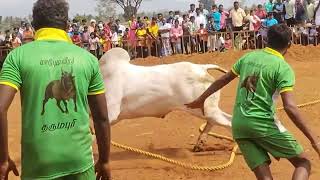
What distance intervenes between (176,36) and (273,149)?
15.5 metres

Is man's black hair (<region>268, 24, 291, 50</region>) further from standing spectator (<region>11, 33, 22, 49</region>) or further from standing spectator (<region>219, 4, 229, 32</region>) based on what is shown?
Answer: standing spectator (<region>11, 33, 22, 49</region>)

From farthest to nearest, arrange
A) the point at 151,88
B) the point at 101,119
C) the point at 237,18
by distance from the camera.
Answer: the point at 237,18
the point at 151,88
the point at 101,119

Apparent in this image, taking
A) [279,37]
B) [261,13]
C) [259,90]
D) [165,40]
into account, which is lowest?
[165,40]

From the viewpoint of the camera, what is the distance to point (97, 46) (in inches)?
817

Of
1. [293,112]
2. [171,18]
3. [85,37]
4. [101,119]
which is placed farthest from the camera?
[171,18]

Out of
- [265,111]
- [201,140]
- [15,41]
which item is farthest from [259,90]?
[15,41]

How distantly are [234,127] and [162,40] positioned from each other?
15.6 m

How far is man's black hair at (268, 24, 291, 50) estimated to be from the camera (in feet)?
17.7

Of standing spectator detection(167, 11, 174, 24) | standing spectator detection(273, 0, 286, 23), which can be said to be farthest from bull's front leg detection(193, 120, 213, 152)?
standing spectator detection(167, 11, 174, 24)

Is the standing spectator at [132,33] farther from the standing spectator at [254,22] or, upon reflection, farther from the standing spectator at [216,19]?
the standing spectator at [254,22]

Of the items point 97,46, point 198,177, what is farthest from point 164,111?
point 97,46

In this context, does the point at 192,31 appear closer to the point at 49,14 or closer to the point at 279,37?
the point at 279,37

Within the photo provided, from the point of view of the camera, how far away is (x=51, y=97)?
12.4 feet

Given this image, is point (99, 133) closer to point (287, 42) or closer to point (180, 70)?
point (287, 42)
